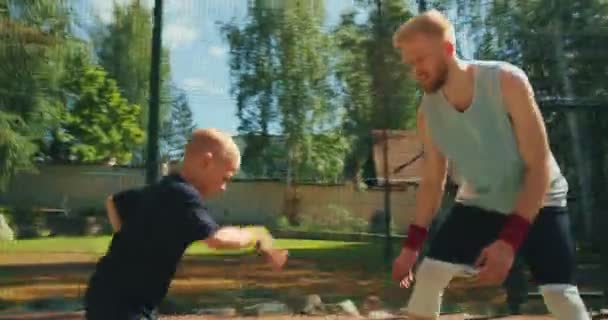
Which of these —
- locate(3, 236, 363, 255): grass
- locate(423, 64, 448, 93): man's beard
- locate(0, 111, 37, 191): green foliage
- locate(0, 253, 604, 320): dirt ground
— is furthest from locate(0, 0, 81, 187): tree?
locate(423, 64, 448, 93): man's beard

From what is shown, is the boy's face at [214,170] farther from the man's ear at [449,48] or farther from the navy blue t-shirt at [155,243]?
the man's ear at [449,48]

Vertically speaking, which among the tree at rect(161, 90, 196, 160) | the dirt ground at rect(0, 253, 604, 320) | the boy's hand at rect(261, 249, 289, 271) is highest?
the boy's hand at rect(261, 249, 289, 271)

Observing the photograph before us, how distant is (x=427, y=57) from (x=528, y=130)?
1.18ft

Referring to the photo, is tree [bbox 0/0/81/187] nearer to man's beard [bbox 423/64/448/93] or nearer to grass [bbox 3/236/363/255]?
grass [bbox 3/236/363/255]

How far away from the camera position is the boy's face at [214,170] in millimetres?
2627

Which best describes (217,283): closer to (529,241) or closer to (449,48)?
(529,241)

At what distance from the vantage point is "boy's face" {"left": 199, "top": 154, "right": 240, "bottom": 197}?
8.62ft

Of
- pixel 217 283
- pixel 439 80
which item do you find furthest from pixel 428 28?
pixel 217 283

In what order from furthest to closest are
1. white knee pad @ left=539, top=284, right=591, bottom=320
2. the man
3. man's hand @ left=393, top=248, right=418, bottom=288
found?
man's hand @ left=393, top=248, right=418, bottom=288
white knee pad @ left=539, top=284, right=591, bottom=320
the man

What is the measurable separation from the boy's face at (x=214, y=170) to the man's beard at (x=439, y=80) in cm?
60

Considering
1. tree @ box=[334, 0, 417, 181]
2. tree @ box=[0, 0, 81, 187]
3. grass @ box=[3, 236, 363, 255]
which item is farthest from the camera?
tree @ box=[334, 0, 417, 181]

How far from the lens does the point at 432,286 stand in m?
Answer: 2.93

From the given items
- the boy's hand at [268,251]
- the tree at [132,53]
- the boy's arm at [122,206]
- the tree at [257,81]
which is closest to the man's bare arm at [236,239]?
the boy's hand at [268,251]

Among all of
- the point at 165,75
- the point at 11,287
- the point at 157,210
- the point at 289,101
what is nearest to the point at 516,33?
the point at 289,101
